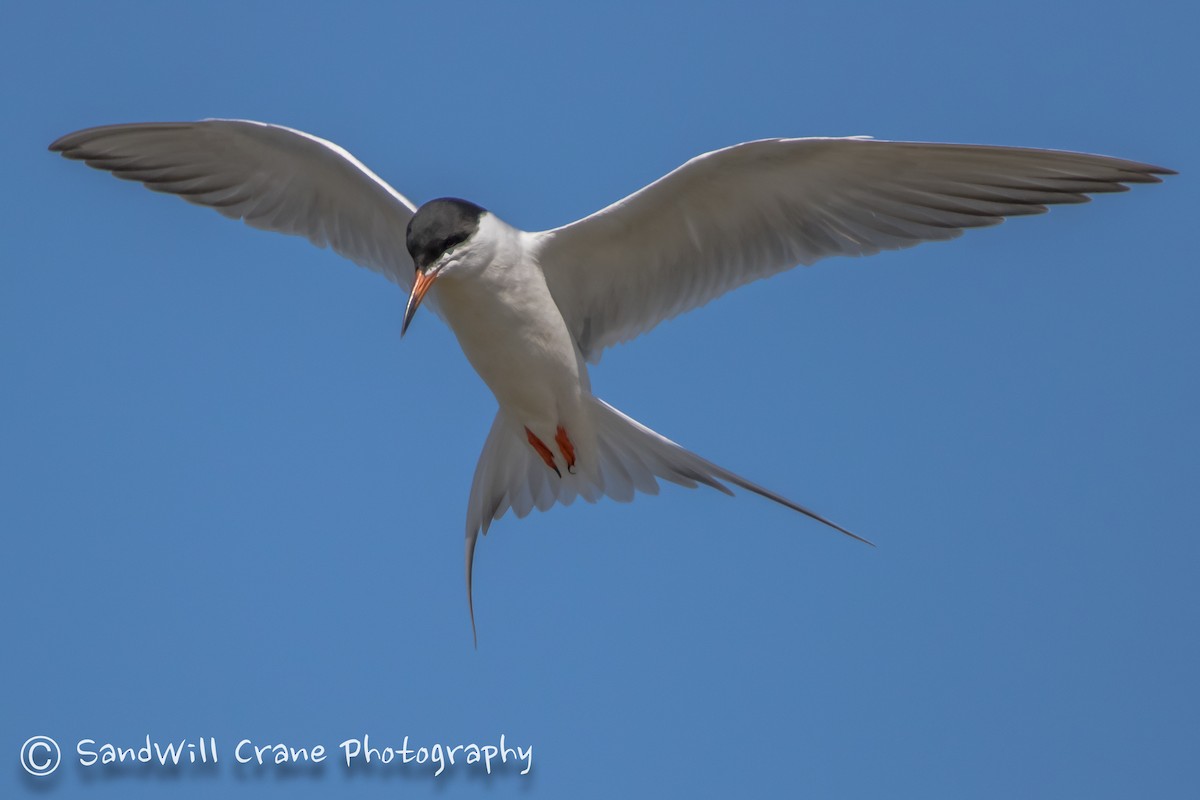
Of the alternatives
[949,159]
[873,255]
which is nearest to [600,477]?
[873,255]

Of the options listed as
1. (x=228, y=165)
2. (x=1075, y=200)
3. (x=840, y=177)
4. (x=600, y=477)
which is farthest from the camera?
(x=228, y=165)

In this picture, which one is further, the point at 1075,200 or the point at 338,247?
the point at 338,247

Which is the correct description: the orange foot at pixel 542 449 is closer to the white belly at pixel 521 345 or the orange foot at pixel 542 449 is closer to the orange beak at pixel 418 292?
the white belly at pixel 521 345

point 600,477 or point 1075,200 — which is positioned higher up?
point 1075,200

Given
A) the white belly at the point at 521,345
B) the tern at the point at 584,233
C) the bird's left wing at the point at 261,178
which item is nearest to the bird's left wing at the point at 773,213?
the tern at the point at 584,233

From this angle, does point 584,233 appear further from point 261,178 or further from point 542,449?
point 261,178

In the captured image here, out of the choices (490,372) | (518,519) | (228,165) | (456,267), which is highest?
(228,165)

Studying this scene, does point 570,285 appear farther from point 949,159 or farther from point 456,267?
point 949,159
